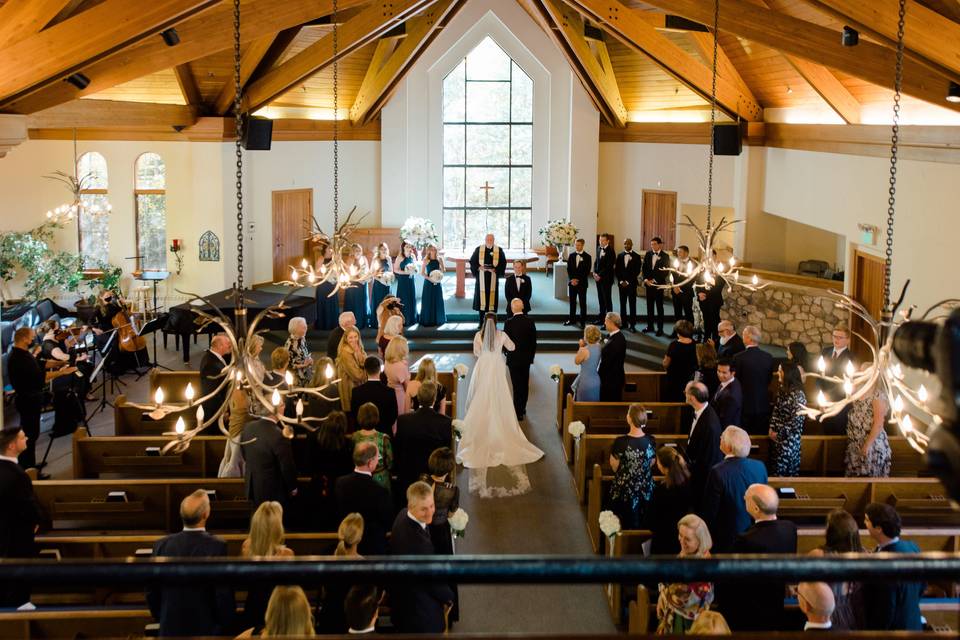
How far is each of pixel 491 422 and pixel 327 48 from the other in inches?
306

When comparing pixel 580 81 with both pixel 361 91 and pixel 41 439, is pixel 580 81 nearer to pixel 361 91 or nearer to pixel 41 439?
pixel 361 91

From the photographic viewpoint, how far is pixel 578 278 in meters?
16.4

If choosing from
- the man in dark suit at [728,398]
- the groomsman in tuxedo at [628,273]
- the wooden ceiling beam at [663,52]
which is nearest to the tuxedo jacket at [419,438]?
the man in dark suit at [728,398]

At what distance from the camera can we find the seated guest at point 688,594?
18.0ft

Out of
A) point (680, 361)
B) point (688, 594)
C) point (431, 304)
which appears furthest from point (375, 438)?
point (431, 304)

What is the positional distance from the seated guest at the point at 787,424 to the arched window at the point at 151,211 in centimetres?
1285

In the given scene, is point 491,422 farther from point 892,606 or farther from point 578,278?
point 892,606

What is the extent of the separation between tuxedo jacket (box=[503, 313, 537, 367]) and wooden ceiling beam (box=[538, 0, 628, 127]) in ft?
25.0

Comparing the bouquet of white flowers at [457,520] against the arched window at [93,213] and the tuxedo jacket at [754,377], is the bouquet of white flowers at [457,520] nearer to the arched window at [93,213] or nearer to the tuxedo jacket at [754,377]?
the tuxedo jacket at [754,377]

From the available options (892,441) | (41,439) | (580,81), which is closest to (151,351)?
(41,439)

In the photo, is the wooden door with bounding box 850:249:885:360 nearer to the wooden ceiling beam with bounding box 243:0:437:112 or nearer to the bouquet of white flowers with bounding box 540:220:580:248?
the bouquet of white flowers with bounding box 540:220:580:248

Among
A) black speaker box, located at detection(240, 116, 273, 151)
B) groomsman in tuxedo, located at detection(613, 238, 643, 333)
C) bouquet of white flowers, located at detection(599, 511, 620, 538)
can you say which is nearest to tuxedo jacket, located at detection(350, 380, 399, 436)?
bouquet of white flowers, located at detection(599, 511, 620, 538)

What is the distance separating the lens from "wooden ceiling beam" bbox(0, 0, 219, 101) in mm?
9180

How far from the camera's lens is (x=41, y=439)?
38.3 feet
